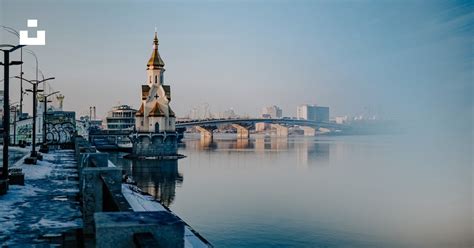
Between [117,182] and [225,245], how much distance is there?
1115 centimetres

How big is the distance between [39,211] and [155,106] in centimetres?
5326

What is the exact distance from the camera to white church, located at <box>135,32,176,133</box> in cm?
6119

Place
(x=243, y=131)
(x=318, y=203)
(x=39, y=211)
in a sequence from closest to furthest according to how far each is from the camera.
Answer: (x=39, y=211) → (x=318, y=203) → (x=243, y=131)

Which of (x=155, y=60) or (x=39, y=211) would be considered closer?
(x=39, y=211)

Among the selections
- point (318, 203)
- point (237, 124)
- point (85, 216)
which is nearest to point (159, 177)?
point (318, 203)

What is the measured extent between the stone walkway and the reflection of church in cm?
1430

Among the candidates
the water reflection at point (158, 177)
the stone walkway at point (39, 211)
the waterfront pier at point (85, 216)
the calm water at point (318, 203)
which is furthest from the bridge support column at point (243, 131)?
the stone walkway at point (39, 211)

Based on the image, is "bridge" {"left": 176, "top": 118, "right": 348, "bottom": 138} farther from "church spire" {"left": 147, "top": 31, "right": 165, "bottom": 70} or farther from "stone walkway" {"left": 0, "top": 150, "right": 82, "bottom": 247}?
"stone walkway" {"left": 0, "top": 150, "right": 82, "bottom": 247}

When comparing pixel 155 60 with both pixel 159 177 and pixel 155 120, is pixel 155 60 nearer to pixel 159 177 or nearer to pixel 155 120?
pixel 155 120

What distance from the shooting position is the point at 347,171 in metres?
45.7

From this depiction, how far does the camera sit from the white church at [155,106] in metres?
61.2

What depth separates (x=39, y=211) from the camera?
9.52 metres

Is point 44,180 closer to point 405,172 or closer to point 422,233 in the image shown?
point 422,233

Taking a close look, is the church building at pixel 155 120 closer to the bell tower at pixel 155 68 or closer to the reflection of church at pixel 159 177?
the bell tower at pixel 155 68
